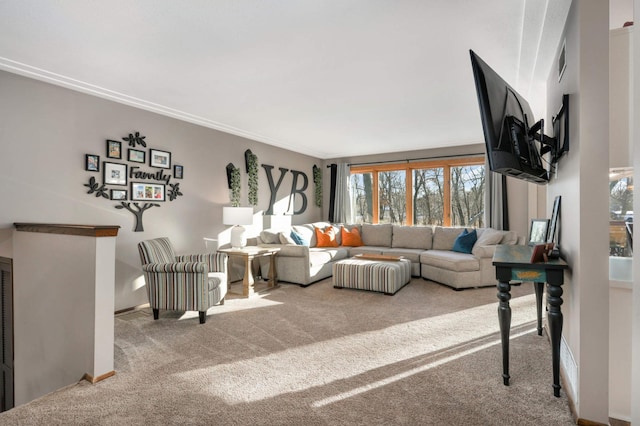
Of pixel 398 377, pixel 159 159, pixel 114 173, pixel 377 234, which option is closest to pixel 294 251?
pixel 377 234

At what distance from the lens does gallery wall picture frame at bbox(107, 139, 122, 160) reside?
3.63 meters

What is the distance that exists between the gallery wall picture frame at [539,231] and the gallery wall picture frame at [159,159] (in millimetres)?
4206

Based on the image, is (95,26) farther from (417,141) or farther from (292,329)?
(417,141)

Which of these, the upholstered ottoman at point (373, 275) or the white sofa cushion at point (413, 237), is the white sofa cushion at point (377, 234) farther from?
the upholstered ottoman at point (373, 275)

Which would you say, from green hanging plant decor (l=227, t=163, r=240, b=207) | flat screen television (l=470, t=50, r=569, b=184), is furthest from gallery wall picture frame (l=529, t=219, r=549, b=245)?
green hanging plant decor (l=227, t=163, r=240, b=207)

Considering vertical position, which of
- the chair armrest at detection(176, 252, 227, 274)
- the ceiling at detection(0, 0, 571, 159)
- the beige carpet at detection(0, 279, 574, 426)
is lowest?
the beige carpet at detection(0, 279, 574, 426)

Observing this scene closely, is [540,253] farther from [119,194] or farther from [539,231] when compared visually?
[119,194]

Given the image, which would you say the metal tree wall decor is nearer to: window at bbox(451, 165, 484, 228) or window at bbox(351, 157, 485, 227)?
window at bbox(351, 157, 485, 227)

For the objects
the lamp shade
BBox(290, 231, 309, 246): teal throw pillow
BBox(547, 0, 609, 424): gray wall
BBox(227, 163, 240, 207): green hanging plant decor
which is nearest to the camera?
BBox(547, 0, 609, 424): gray wall

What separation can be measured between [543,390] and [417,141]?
181 inches

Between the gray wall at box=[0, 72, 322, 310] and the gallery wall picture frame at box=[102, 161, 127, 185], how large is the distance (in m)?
0.09

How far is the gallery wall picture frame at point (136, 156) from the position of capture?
12.6 ft

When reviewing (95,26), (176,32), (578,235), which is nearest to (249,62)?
(176,32)

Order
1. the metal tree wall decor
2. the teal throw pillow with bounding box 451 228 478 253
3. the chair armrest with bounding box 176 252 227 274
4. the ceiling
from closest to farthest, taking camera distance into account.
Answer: the ceiling
the metal tree wall decor
the chair armrest with bounding box 176 252 227 274
the teal throw pillow with bounding box 451 228 478 253
